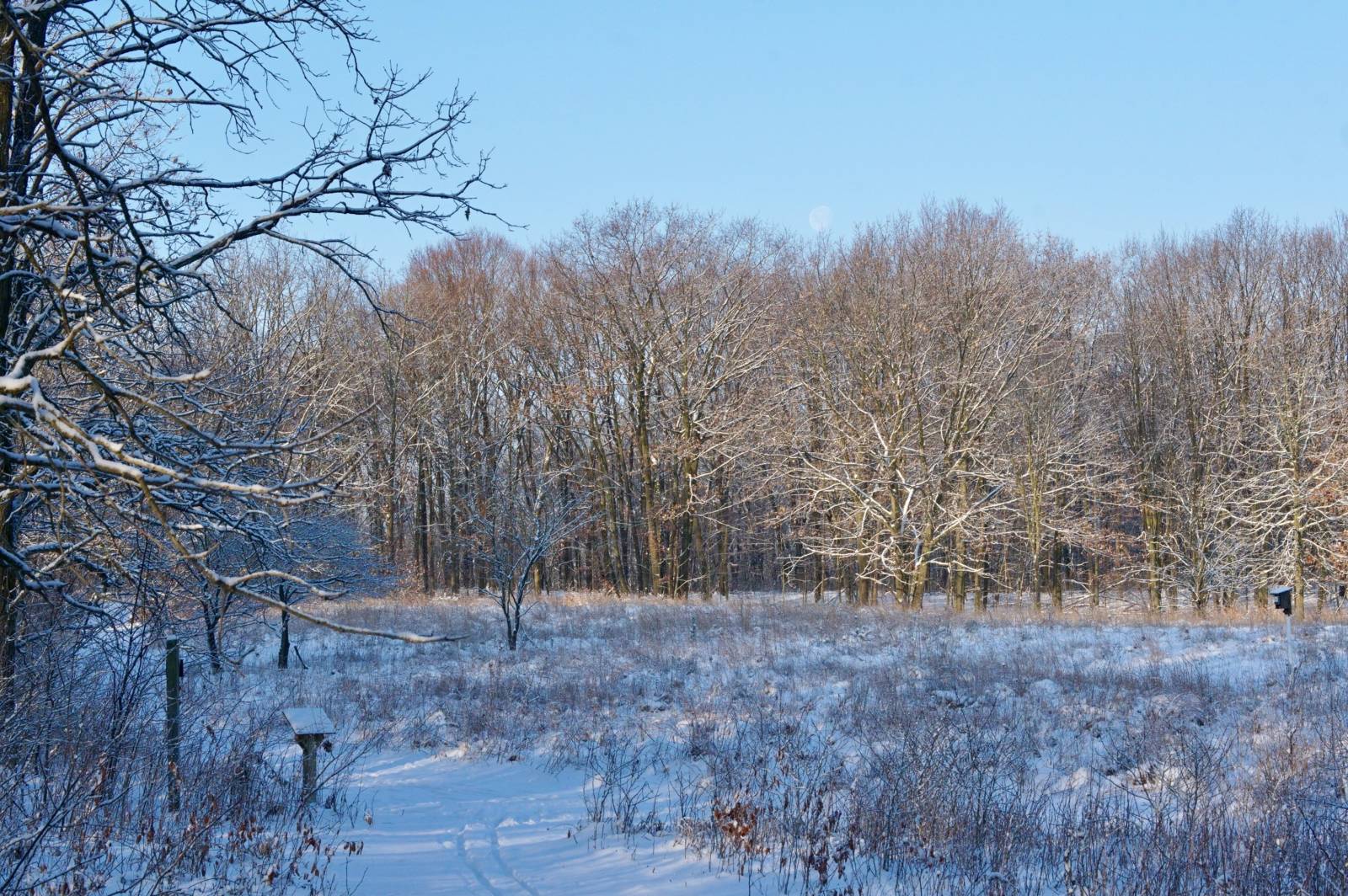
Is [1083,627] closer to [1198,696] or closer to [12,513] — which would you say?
[1198,696]

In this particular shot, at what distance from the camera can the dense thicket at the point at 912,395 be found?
26.6 meters

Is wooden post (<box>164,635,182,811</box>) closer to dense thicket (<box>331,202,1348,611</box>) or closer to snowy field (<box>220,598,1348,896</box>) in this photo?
snowy field (<box>220,598,1348,896</box>)

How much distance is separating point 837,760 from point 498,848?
3681 mm

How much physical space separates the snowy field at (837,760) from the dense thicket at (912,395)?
10455 mm

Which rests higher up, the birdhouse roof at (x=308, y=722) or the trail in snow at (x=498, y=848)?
the birdhouse roof at (x=308, y=722)

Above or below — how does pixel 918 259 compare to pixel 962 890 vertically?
above

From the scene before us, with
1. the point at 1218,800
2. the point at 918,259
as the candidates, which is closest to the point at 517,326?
the point at 918,259

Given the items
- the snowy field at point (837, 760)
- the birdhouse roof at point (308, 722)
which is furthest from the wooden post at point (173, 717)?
the snowy field at point (837, 760)

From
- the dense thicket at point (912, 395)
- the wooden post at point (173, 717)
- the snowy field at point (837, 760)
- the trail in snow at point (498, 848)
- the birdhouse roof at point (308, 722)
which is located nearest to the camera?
the trail in snow at point (498, 848)

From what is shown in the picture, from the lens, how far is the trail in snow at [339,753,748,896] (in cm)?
566

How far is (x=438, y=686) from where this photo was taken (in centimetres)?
1269

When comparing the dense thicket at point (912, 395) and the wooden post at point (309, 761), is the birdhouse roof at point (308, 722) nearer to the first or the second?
the wooden post at point (309, 761)

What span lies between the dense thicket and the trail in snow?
16681 mm

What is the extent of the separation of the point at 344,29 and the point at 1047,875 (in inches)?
263
